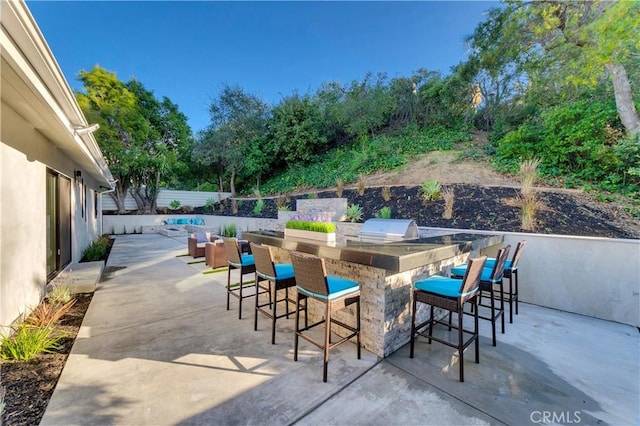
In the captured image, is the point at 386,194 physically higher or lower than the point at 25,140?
lower

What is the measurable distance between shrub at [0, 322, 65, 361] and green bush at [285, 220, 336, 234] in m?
2.60

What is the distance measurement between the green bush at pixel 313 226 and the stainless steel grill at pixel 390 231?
1.24m

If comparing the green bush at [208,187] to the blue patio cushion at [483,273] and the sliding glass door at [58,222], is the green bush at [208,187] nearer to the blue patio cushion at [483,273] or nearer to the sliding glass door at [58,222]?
the sliding glass door at [58,222]

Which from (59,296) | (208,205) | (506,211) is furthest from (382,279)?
(208,205)

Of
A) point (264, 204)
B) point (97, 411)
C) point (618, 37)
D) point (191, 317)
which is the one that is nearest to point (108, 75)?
point (264, 204)

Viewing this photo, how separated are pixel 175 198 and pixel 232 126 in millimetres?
5681

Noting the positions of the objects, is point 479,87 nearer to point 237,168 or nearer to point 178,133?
point 237,168

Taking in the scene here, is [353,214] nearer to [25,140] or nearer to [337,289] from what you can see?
[337,289]

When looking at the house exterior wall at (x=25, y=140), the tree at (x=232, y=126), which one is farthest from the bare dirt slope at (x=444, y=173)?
the tree at (x=232, y=126)

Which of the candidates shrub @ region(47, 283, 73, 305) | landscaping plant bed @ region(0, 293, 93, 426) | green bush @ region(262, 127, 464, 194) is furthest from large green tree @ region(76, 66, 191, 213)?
landscaping plant bed @ region(0, 293, 93, 426)

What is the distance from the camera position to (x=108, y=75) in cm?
1140

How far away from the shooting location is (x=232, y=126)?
52.9ft

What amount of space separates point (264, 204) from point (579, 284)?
10.9 m

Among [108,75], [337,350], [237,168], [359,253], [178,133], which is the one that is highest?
[108,75]
